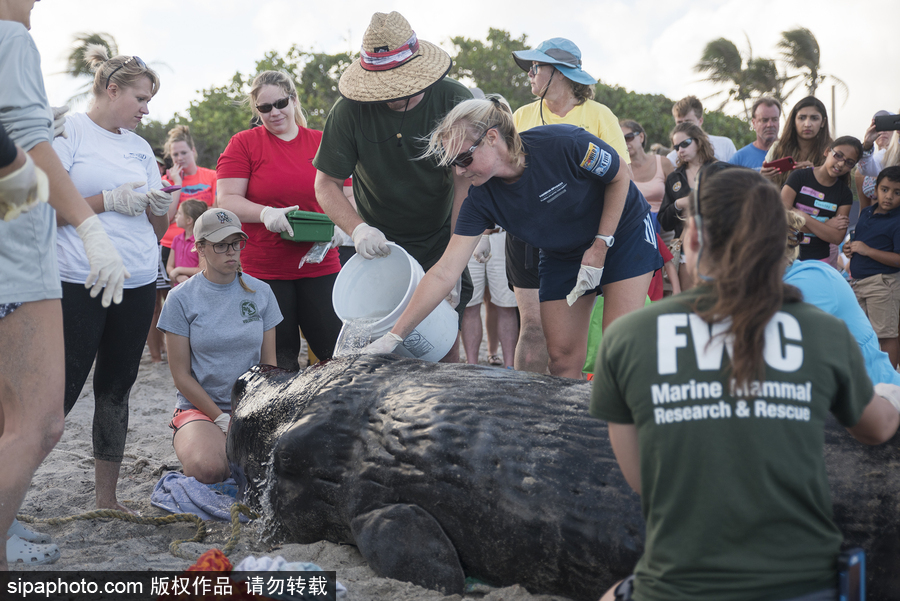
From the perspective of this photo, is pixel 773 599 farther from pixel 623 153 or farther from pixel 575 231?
pixel 623 153

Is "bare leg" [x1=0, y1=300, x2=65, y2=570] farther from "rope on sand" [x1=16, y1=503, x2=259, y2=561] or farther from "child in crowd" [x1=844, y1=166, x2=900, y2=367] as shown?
"child in crowd" [x1=844, y1=166, x2=900, y2=367]

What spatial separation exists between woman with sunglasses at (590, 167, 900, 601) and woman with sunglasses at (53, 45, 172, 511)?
2551mm

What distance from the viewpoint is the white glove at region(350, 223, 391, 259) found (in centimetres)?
355

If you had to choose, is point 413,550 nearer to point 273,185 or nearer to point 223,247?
point 223,247

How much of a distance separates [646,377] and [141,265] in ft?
8.72

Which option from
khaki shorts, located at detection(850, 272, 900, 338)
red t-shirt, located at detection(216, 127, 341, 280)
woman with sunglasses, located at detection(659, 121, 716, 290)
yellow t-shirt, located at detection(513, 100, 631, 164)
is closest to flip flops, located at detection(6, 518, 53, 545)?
red t-shirt, located at detection(216, 127, 341, 280)

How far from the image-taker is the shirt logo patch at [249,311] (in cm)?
387

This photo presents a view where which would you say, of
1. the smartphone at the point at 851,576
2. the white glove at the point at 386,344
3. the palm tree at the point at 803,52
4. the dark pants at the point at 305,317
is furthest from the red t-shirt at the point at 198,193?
the palm tree at the point at 803,52

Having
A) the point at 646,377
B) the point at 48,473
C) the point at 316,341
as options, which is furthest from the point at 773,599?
the point at 48,473

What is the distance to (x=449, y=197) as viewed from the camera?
4039mm

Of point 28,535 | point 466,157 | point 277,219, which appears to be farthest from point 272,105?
point 28,535

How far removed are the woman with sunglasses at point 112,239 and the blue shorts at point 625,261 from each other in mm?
2013

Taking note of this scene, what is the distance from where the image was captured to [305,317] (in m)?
4.37

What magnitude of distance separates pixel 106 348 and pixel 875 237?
568cm
